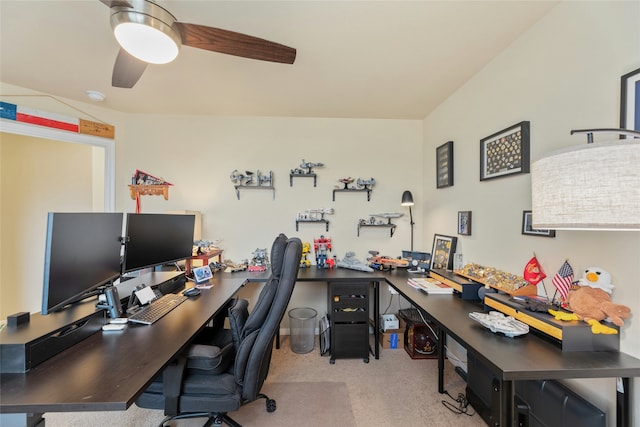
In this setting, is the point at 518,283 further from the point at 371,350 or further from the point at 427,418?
the point at 371,350

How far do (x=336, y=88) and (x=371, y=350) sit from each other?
2627 mm

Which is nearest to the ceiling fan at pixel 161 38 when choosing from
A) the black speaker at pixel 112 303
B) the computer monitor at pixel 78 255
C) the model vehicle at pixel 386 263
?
the computer monitor at pixel 78 255

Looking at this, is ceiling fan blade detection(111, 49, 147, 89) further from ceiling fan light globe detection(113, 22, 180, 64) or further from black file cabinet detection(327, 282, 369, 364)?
black file cabinet detection(327, 282, 369, 364)

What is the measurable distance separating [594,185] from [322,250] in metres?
2.34

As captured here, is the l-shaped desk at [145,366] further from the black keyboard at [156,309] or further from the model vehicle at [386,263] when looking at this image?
the model vehicle at [386,263]

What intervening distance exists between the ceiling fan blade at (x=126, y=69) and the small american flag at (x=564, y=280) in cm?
265

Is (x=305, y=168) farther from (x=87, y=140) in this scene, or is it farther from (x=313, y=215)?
(x=87, y=140)

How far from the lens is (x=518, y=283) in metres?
1.51

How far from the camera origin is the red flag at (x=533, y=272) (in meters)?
1.45

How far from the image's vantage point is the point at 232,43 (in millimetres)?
1351

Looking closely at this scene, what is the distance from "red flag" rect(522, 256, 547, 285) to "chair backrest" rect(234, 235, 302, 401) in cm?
138

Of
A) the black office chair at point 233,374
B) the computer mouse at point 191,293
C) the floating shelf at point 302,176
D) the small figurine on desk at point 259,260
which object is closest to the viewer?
the black office chair at point 233,374

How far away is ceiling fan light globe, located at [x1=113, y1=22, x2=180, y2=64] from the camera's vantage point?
1180 millimetres

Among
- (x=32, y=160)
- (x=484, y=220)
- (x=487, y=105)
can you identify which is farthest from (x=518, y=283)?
(x=32, y=160)
